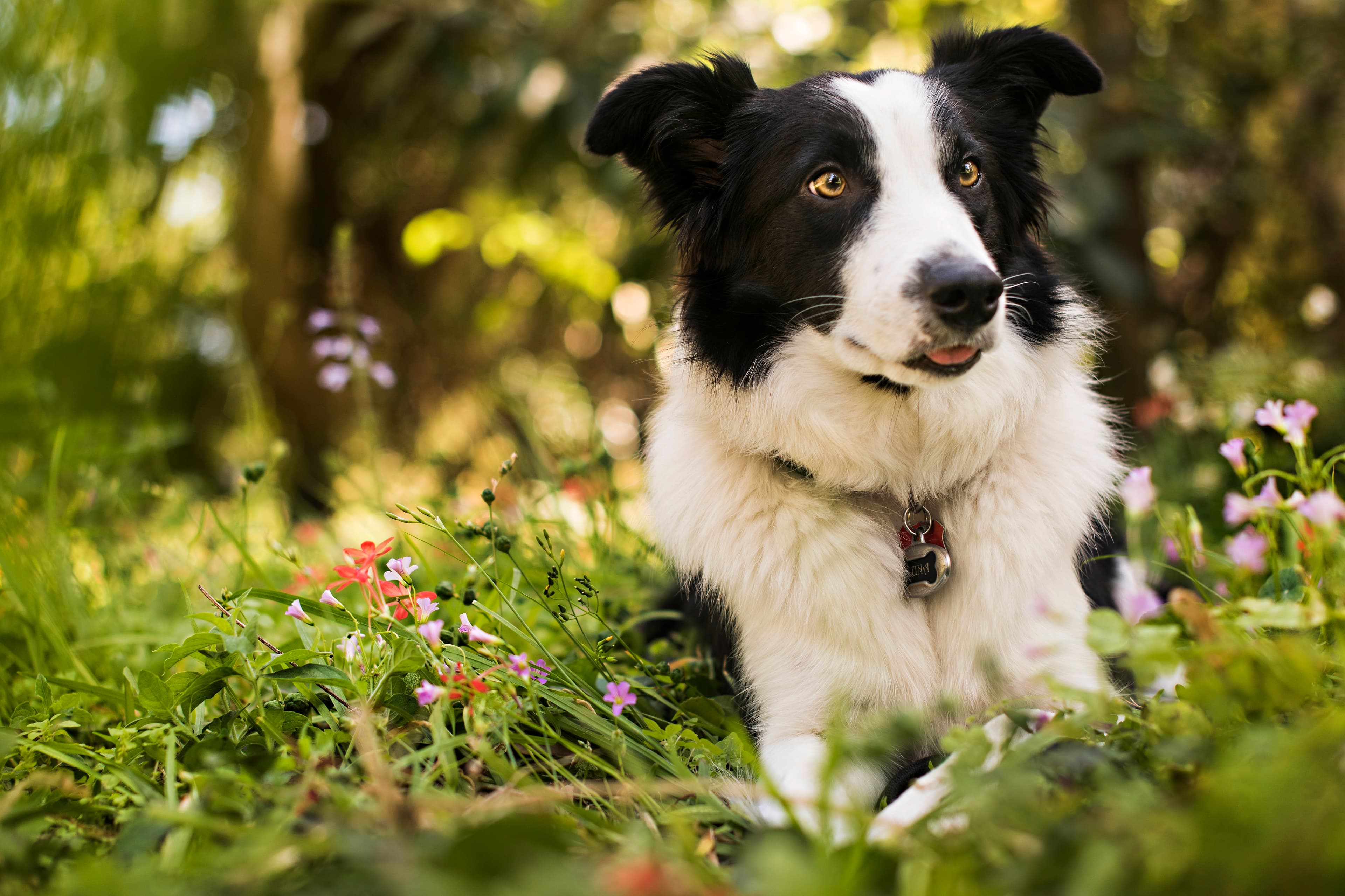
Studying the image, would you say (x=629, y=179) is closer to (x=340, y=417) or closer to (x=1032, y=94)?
(x=1032, y=94)

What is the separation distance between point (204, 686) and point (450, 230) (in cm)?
422

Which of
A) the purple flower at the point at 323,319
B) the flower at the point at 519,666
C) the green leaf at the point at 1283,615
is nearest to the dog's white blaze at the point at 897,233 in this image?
the green leaf at the point at 1283,615

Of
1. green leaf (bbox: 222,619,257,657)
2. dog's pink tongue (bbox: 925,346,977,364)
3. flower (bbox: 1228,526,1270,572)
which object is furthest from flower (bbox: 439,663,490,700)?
flower (bbox: 1228,526,1270,572)

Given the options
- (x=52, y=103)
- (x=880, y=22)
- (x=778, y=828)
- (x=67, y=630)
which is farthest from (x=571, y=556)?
(x=880, y=22)

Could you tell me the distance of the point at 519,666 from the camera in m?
1.80

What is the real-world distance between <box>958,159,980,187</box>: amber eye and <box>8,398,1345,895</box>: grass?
1.10 m

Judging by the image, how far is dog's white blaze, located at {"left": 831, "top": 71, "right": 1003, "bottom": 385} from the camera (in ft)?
6.81

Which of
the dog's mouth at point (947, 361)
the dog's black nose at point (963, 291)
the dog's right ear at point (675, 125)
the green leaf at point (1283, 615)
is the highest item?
the dog's right ear at point (675, 125)

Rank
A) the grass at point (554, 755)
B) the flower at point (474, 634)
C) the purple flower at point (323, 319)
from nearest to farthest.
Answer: the grass at point (554, 755)
the flower at point (474, 634)
the purple flower at point (323, 319)

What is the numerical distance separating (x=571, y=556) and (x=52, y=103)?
2.06m

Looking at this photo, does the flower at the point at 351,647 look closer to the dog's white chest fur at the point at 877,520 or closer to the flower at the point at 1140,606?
the dog's white chest fur at the point at 877,520

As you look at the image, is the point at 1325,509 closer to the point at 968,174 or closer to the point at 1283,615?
the point at 1283,615

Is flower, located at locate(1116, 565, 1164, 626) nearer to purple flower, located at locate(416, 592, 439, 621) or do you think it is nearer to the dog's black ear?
purple flower, located at locate(416, 592, 439, 621)

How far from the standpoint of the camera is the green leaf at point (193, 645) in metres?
1.84
